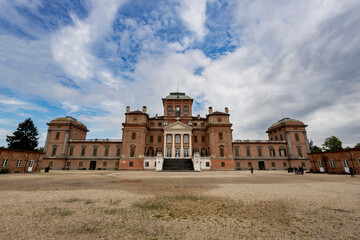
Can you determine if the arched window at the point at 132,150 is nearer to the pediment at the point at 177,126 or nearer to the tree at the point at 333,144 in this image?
the pediment at the point at 177,126

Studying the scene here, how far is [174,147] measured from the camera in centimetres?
4322

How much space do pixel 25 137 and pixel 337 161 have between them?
74160 millimetres

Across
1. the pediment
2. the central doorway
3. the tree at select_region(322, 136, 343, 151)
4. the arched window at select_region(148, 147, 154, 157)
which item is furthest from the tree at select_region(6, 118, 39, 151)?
the tree at select_region(322, 136, 343, 151)

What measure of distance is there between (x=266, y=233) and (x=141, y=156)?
125ft

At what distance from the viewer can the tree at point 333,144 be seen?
53875mm

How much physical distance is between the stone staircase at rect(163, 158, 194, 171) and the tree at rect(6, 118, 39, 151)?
4097 centimetres

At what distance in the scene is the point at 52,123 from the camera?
44875 mm

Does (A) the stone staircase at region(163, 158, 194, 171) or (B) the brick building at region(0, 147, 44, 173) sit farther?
(A) the stone staircase at region(163, 158, 194, 171)

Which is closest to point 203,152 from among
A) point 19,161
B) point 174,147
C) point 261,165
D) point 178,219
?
point 174,147

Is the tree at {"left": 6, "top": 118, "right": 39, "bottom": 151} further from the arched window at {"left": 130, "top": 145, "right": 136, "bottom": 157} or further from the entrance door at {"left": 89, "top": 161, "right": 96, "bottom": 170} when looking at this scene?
the arched window at {"left": 130, "top": 145, "right": 136, "bottom": 157}

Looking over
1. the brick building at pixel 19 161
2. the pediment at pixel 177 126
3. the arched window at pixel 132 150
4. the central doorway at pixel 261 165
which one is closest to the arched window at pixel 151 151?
the arched window at pixel 132 150

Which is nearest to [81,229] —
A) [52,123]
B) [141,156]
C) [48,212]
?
[48,212]

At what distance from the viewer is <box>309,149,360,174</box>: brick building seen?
79.8 feet

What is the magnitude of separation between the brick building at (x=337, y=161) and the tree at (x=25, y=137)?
2824 inches
